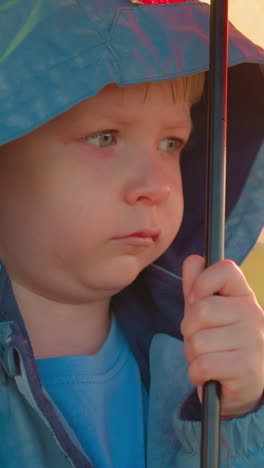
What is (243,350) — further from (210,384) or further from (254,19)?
(254,19)

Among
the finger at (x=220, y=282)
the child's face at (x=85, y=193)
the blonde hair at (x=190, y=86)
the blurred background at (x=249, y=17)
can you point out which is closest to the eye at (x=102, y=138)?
the child's face at (x=85, y=193)

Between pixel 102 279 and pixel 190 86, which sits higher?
pixel 190 86

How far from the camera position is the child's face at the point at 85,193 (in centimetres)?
95

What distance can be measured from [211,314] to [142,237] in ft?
0.57

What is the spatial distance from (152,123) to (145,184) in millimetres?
84

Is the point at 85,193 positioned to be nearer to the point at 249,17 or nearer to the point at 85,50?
the point at 85,50

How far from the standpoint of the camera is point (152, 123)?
3.27ft

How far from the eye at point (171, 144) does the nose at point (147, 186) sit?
7 centimetres

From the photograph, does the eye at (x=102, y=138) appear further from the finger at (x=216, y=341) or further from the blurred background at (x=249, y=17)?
the blurred background at (x=249, y=17)

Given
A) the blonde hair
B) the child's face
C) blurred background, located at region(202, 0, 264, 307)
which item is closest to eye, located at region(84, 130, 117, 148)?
the child's face

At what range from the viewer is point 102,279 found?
3.27 ft

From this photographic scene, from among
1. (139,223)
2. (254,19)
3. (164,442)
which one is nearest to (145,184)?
(139,223)

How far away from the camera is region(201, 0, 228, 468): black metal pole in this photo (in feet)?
2.60

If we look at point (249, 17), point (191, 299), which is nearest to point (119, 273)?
→ point (191, 299)
